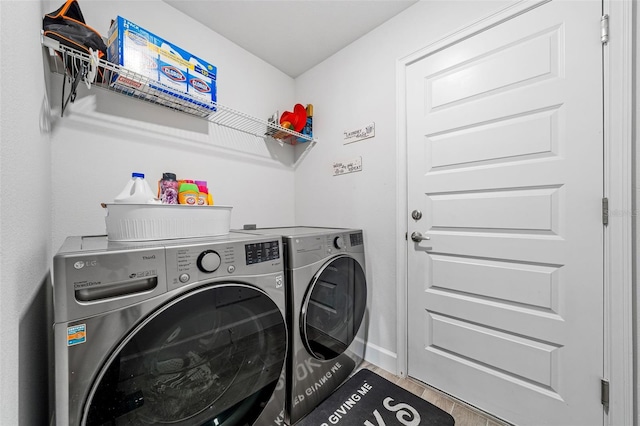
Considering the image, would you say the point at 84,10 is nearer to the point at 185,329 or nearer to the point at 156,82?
the point at 156,82

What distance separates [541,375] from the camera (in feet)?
3.69

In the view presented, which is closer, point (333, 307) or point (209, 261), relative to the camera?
point (209, 261)

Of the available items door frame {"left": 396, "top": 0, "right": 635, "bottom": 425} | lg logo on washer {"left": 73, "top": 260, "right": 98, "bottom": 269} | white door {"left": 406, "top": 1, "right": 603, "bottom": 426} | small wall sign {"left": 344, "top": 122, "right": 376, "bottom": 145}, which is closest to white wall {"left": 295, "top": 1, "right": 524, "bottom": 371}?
small wall sign {"left": 344, "top": 122, "right": 376, "bottom": 145}

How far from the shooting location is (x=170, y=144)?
1.52 meters

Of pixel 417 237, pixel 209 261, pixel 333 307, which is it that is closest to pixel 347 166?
pixel 417 237

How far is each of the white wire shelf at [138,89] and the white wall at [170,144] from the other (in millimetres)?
53

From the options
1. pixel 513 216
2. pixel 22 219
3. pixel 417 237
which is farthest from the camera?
pixel 417 237

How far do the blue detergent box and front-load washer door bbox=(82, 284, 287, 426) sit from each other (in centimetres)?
110

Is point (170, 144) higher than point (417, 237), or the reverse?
point (170, 144)

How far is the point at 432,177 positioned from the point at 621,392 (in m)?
1.15

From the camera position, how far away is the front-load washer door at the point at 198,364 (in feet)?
2.25

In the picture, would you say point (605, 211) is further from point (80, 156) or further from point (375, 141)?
point (80, 156)

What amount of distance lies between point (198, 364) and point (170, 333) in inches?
6.6

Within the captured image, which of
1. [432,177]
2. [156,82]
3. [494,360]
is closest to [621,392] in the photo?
[494,360]
